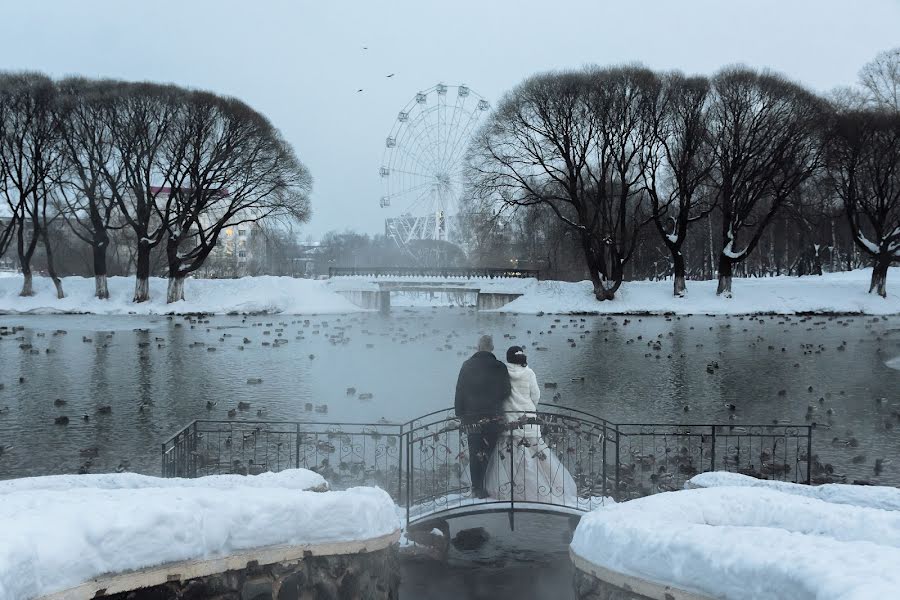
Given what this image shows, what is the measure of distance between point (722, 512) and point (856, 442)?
9.19 meters

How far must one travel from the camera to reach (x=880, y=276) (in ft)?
165

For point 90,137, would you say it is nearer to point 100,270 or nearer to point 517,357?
point 100,270

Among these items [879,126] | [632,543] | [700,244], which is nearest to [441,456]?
[632,543]

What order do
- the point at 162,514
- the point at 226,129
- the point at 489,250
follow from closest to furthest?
the point at 162,514 → the point at 226,129 → the point at 489,250

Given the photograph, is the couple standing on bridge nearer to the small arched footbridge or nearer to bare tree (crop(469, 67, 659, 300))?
the small arched footbridge

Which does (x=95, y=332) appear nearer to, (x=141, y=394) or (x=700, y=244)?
(x=141, y=394)

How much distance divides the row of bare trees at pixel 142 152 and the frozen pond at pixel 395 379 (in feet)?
48.3

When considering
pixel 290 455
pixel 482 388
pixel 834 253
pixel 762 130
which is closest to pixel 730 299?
pixel 762 130

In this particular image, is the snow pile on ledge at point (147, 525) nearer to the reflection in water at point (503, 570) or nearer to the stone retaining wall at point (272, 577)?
the stone retaining wall at point (272, 577)

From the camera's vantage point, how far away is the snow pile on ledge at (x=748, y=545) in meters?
5.02

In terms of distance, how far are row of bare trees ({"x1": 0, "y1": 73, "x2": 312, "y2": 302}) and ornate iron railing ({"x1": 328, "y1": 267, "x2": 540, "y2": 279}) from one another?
820 centimetres

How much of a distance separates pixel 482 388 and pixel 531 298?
44221 mm

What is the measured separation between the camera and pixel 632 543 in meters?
6.12

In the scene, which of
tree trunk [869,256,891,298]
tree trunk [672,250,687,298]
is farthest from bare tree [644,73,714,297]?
tree trunk [869,256,891,298]
